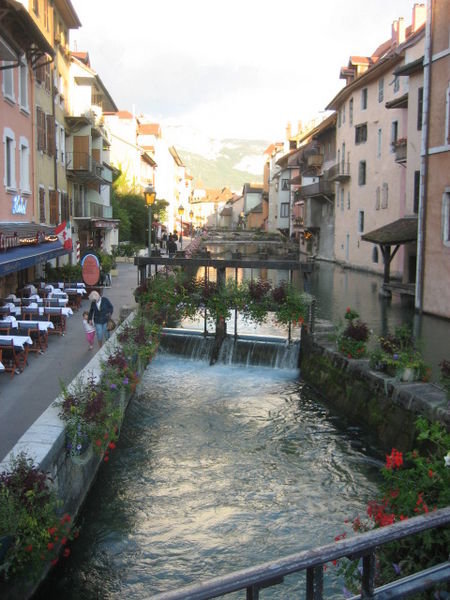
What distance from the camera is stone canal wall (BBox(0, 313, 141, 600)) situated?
6.00 m

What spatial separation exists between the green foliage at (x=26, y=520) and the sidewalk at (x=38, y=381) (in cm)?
169

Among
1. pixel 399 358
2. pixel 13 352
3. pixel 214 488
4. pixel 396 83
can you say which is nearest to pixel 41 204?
pixel 13 352

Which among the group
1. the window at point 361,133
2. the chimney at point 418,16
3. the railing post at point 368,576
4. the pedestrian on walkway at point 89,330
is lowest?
the pedestrian on walkway at point 89,330

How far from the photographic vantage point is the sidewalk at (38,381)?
8.46m

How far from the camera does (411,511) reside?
4496 mm

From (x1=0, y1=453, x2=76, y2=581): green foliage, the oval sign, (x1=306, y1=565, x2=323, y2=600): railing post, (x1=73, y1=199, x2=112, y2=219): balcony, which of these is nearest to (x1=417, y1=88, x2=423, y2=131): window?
the oval sign

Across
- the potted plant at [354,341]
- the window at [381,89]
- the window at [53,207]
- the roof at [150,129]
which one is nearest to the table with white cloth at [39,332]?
the potted plant at [354,341]

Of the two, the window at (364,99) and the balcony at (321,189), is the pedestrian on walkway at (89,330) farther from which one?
the balcony at (321,189)

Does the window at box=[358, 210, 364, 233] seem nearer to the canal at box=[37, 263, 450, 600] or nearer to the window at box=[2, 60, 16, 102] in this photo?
the window at box=[2, 60, 16, 102]

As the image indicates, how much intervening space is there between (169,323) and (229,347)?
324 cm

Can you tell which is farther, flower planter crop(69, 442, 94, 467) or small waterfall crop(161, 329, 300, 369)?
small waterfall crop(161, 329, 300, 369)

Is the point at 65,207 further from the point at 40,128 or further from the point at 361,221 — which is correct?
the point at 361,221

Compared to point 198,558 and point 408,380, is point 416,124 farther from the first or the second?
point 198,558

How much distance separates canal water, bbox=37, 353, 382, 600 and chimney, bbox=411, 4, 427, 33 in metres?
29.7
